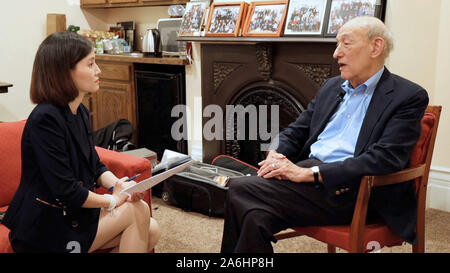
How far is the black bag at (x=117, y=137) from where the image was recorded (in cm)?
349

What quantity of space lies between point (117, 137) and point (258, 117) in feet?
3.65

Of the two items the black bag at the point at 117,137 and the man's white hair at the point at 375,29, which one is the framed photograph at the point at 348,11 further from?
the black bag at the point at 117,137

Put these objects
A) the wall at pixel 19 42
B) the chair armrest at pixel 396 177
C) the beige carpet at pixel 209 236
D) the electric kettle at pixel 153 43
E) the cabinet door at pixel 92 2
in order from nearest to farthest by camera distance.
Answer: the chair armrest at pixel 396 177 → the beige carpet at pixel 209 236 → the electric kettle at pixel 153 43 → the wall at pixel 19 42 → the cabinet door at pixel 92 2

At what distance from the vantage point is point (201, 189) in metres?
2.93

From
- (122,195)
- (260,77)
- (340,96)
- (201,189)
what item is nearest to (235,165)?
(201,189)

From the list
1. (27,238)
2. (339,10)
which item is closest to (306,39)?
(339,10)

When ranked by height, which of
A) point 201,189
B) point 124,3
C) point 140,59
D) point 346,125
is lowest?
point 201,189

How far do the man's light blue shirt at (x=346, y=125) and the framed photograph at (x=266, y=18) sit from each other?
1090 mm

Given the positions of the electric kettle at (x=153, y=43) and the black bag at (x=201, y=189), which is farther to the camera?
the electric kettle at (x=153, y=43)

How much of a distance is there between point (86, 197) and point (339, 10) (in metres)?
1.92

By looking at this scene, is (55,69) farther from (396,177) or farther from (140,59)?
(140,59)

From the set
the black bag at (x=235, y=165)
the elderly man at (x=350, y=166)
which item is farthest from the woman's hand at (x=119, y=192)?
the black bag at (x=235, y=165)

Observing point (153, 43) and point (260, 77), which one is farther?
point (153, 43)

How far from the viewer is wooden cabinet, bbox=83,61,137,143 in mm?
4070
